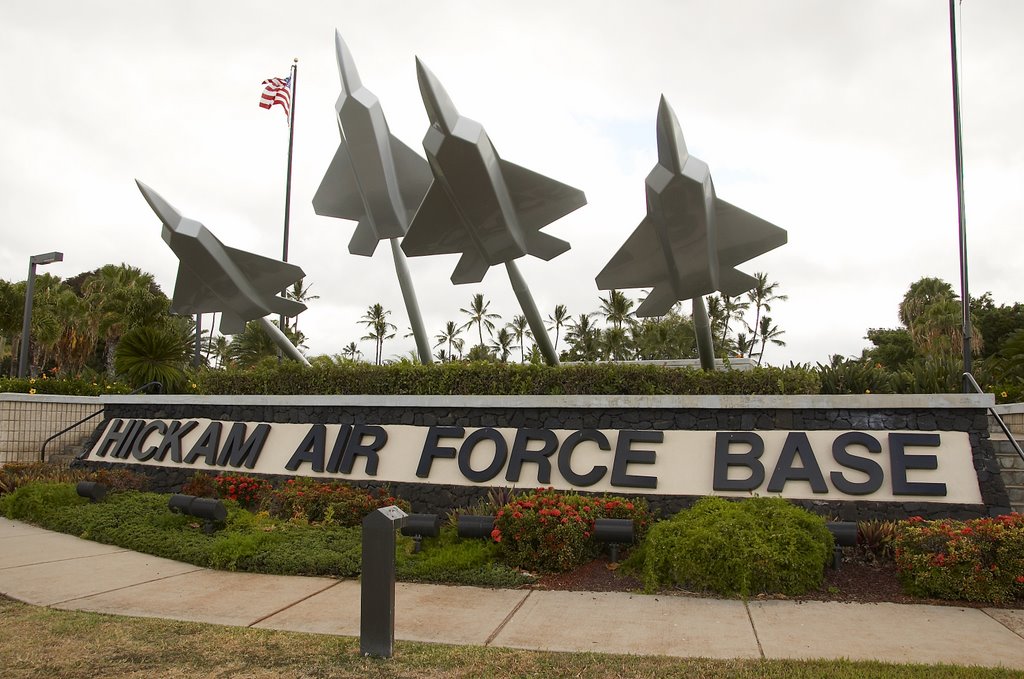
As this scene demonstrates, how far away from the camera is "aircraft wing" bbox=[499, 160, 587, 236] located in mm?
12945

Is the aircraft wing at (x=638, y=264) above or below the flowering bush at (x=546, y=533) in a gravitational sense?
above

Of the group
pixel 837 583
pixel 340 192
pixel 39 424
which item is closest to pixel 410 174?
pixel 340 192

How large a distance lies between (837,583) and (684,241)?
5980 millimetres

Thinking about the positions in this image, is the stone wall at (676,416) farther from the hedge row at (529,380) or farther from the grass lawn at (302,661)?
the grass lawn at (302,661)

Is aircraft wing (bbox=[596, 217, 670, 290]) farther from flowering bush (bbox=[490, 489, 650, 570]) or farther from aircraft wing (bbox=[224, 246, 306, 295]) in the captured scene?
aircraft wing (bbox=[224, 246, 306, 295])

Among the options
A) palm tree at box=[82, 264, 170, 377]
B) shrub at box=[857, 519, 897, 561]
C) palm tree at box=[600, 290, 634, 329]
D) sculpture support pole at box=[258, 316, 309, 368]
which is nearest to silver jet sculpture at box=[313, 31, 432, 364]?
sculpture support pole at box=[258, 316, 309, 368]

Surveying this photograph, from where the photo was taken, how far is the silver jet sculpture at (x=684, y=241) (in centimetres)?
1115

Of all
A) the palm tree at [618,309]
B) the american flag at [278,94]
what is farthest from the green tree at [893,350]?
the american flag at [278,94]

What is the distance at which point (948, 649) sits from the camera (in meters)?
5.61

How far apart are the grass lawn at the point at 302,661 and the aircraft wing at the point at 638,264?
8262mm

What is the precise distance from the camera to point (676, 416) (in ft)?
34.4

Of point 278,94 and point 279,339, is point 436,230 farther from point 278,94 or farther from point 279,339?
point 278,94

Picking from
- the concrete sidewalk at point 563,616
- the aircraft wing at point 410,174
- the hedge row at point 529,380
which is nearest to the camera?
the concrete sidewalk at point 563,616

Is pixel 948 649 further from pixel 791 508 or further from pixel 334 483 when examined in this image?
pixel 334 483
